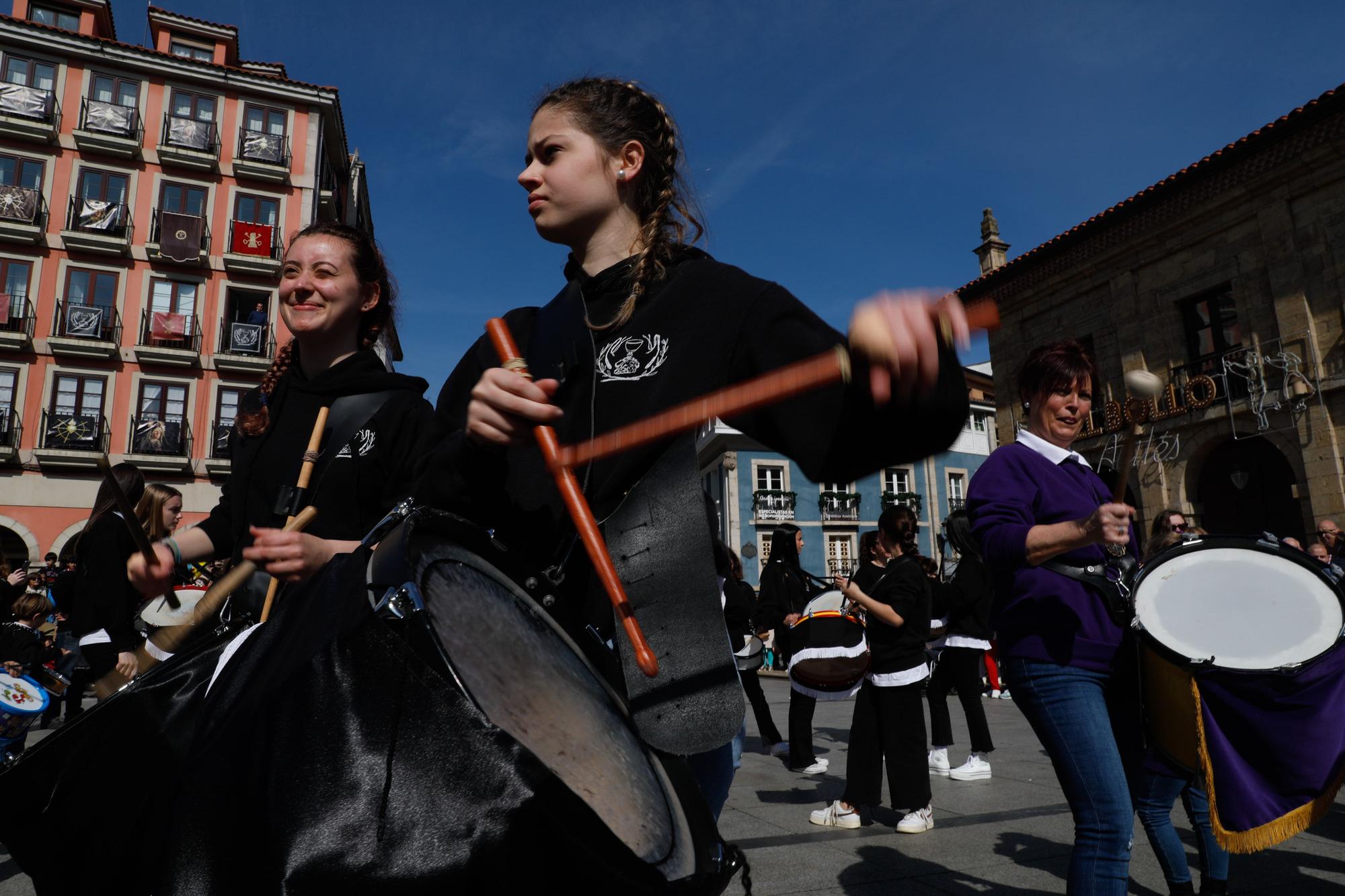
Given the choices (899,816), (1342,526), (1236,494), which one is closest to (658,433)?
(899,816)

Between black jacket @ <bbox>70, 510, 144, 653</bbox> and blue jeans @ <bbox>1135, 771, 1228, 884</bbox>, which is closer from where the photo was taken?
blue jeans @ <bbox>1135, 771, 1228, 884</bbox>

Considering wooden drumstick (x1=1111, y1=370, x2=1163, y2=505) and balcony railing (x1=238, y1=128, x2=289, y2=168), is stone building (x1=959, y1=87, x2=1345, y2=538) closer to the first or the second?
wooden drumstick (x1=1111, y1=370, x2=1163, y2=505)

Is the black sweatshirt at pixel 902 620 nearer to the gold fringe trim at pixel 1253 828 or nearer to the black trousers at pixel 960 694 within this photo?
the black trousers at pixel 960 694

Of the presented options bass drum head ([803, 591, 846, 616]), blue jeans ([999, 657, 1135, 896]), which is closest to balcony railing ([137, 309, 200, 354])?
bass drum head ([803, 591, 846, 616])

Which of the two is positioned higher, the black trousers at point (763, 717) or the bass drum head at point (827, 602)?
the bass drum head at point (827, 602)

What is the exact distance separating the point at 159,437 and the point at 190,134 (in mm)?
9626

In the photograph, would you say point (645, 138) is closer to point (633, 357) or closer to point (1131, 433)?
point (633, 357)

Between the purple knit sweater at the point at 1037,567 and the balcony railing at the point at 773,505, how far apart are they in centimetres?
3486

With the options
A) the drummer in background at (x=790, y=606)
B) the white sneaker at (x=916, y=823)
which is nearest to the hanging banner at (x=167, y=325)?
the drummer in background at (x=790, y=606)

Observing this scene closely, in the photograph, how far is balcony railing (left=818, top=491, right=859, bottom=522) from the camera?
38.9 metres

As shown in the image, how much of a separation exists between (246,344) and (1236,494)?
1057 inches

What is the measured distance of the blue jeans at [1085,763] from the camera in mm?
2535

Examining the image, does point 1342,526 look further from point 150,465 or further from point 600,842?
point 150,465

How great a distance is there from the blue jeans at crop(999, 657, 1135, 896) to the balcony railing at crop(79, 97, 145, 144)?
32.1 meters
